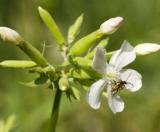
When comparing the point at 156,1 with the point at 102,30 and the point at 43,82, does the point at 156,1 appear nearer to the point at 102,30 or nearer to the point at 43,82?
the point at 102,30

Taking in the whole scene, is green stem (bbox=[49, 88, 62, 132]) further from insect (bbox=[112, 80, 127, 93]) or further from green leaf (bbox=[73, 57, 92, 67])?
insect (bbox=[112, 80, 127, 93])

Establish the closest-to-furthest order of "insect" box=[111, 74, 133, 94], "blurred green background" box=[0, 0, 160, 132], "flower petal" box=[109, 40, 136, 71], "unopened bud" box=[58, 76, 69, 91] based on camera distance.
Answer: "unopened bud" box=[58, 76, 69, 91], "flower petal" box=[109, 40, 136, 71], "insect" box=[111, 74, 133, 94], "blurred green background" box=[0, 0, 160, 132]

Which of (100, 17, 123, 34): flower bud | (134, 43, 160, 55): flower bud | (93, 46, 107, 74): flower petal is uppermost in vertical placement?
(100, 17, 123, 34): flower bud

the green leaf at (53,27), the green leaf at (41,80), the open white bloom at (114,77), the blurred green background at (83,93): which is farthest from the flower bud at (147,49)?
the blurred green background at (83,93)

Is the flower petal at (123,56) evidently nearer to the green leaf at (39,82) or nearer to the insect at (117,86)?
the insect at (117,86)

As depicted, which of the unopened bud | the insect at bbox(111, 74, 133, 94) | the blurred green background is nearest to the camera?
the unopened bud

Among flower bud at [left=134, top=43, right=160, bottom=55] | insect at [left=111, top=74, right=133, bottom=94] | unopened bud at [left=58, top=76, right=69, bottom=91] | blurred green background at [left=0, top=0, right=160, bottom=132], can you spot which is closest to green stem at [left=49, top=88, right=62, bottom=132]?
unopened bud at [left=58, top=76, right=69, bottom=91]
